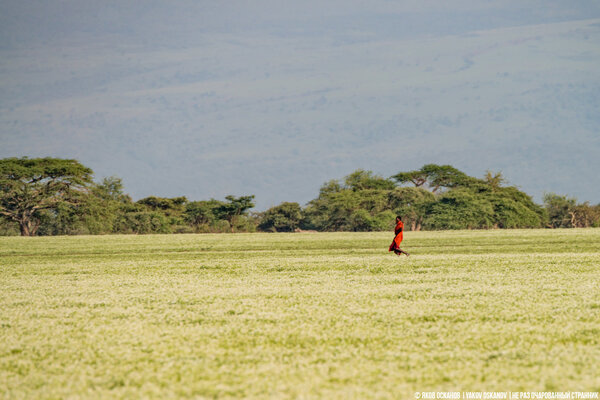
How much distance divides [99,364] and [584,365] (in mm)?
4160

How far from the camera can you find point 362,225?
62.8 meters

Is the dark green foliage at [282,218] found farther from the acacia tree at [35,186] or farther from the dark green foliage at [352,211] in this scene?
the acacia tree at [35,186]

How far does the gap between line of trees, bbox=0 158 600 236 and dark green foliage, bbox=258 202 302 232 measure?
11 cm

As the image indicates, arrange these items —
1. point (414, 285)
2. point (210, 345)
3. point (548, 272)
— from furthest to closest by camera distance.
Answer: point (548, 272) < point (414, 285) < point (210, 345)

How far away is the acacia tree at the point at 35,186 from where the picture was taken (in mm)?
51781

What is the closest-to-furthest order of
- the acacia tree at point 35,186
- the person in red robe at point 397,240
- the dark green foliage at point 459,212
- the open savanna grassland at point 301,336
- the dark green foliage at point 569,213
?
1. the open savanna grassland at point 301,336
2. the person in red robe at point 397,240
3. the acacia tree at point 35,186
4. the dark green foliage at point 459,212
5. the dark green foliage at point 569,213

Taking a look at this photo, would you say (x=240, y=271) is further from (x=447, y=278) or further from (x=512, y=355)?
(x=512, y=355)

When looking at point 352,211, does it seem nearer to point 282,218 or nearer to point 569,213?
point 282,218

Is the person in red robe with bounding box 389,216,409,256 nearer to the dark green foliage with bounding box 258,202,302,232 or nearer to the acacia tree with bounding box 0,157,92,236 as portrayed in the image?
the acacia tree with bounding box 0,157,92,236

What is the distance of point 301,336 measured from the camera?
6609 mm

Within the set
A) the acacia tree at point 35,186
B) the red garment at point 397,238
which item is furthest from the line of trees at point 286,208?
the red garment at point 397,238

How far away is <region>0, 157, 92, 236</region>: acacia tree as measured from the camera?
51781mm

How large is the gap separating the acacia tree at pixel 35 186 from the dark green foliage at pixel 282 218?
22560 millimetres

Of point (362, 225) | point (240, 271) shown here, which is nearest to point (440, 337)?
point (240, 271)
